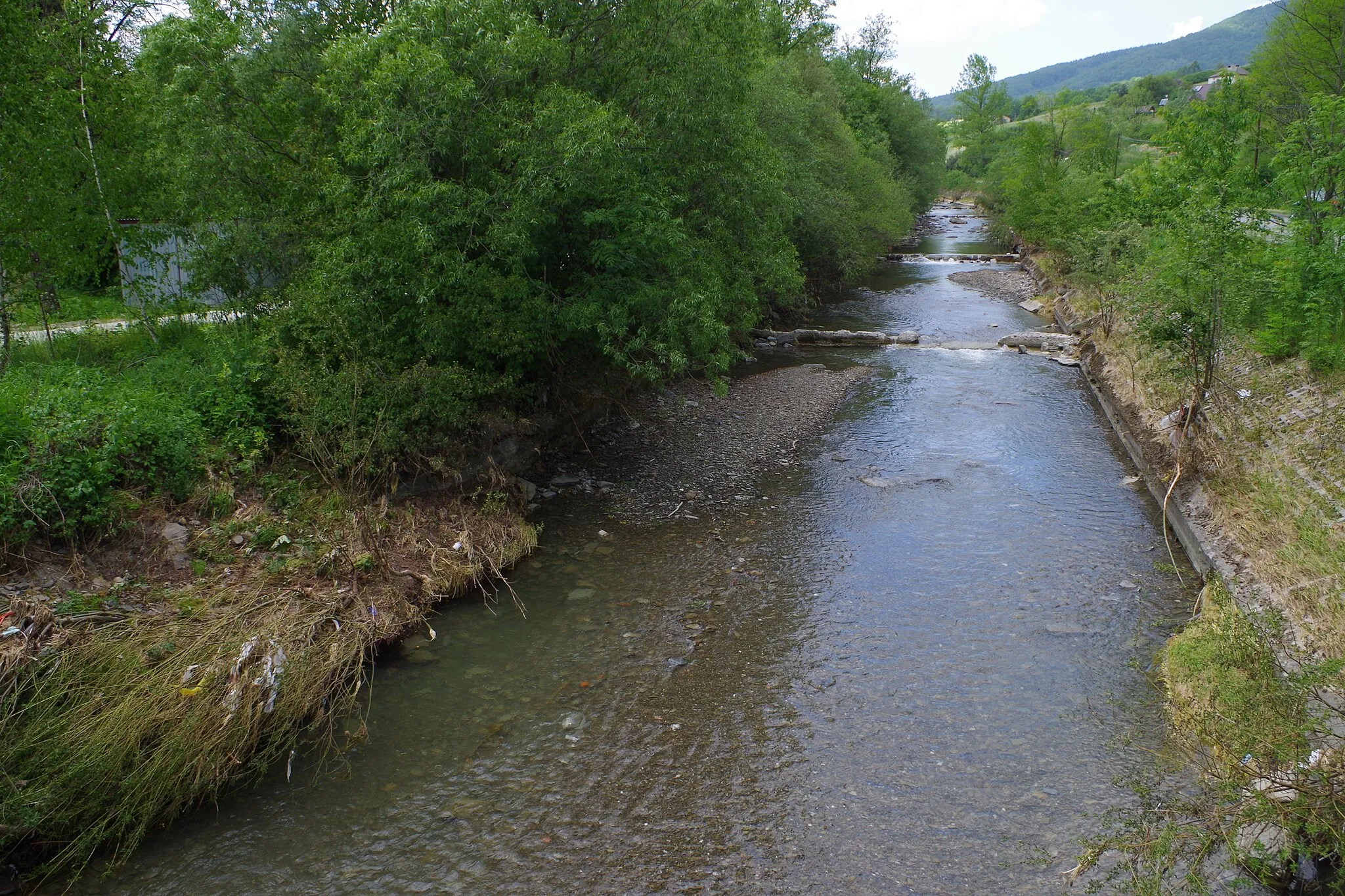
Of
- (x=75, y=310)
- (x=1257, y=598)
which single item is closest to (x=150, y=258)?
(x=75, y=310)

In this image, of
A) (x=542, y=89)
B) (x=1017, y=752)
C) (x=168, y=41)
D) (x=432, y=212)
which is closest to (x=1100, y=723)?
(x=1017, y=752)

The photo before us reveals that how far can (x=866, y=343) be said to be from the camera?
27.4m

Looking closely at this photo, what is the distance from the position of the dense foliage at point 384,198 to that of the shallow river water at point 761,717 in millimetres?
3247

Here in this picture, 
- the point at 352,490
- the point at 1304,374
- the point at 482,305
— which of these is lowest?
the point at 1304,374

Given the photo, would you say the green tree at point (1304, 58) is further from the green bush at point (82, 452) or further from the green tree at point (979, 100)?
the green tree at point (979, 100)

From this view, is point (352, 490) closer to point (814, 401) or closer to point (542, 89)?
point (542, 89)

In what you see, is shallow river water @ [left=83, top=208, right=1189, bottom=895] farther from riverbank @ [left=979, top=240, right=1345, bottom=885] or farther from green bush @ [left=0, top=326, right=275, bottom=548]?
green bush @ [left=0, top=326, right=275, bottom=548]

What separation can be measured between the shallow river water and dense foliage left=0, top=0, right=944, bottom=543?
128 inches

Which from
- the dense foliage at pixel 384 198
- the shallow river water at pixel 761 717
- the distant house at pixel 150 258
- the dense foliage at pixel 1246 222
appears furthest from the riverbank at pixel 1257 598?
the distant house at pixel 150 258

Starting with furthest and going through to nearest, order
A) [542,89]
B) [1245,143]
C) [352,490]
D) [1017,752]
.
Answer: [1245,143] → [542,89] → [352,490] → [1017,752]

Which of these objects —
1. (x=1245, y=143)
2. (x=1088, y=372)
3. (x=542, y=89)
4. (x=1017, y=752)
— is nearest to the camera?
(x=1017, y=752)

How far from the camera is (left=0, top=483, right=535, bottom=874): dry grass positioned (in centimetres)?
687

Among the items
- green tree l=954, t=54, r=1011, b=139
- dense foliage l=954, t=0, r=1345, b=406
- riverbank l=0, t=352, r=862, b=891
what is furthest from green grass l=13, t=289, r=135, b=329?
green tree l=954, t=54, r=1011, b=139

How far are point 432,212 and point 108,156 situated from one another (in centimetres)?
637
